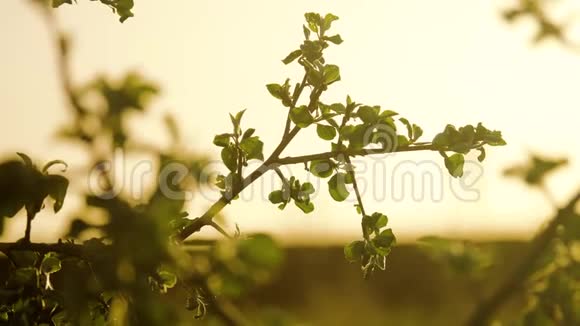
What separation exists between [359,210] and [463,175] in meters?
0.23

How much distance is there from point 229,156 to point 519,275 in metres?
0.64

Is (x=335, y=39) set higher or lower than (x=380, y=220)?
higher

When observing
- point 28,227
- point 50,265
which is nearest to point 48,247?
point 28,227

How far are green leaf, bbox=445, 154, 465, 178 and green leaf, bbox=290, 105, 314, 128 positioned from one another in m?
0.29

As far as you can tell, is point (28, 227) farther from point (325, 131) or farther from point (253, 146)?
point (325, 131)

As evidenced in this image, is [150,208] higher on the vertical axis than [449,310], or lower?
higher

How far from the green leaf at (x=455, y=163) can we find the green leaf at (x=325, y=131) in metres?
0.24

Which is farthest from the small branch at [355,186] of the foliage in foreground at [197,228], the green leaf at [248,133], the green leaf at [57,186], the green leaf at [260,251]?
the green leaf at [260,251]

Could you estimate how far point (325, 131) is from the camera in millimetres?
1938

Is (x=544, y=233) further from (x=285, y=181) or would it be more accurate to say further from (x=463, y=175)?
(x=285, y=181)

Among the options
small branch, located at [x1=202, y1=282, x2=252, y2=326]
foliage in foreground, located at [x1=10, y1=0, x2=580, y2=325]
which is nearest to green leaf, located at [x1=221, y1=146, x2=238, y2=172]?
foliage in foreground, located at [x1=10, y1=0, x2=580, y2=325]

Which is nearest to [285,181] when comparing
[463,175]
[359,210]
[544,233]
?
[359,210]

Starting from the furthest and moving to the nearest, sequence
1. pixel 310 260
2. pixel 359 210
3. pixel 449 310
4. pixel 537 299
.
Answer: pixel 310 260
pixel 449 310
pixel 359 210
pixel 537 299

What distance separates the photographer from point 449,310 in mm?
12984
